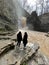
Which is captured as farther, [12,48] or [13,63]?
[12,48]

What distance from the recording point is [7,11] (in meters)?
19.8

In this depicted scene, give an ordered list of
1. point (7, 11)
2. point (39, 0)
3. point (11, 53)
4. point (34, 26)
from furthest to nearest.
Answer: point (39, 0) → point (34, 26) → point (7, 11) → point (11, 53)

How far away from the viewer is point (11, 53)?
10.9m

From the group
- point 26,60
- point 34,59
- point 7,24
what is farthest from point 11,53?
point 7,24

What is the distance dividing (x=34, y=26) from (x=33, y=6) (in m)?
22.2

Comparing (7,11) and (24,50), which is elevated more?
(7,11)

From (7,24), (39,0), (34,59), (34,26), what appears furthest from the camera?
(39,0)

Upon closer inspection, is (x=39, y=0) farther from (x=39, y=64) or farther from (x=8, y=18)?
(x=39, y=64)

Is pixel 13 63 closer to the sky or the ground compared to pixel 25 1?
closer to the ground

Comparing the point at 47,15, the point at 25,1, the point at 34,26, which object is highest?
the point at 25,1

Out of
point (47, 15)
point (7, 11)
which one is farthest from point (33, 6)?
point (7, 11)

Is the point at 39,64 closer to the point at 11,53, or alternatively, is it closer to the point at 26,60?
the point at 26,60

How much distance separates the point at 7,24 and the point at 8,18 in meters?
1.27

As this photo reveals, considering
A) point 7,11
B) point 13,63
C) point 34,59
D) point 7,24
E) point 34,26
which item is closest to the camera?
point 13,63
